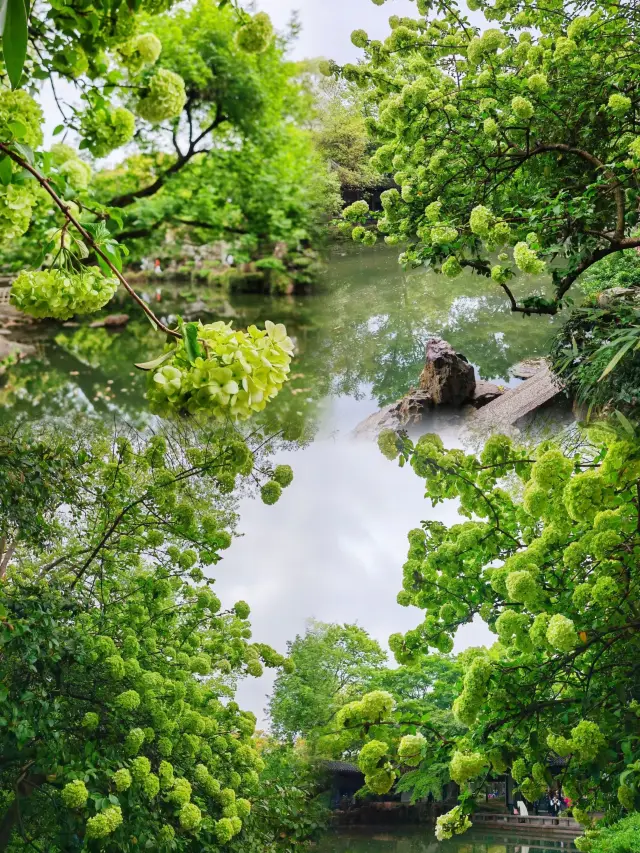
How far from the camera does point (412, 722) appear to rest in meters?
1.69

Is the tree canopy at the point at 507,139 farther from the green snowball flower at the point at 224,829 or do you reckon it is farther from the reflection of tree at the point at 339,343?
the green snowball flower at the point at 224,829

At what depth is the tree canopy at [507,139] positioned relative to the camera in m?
1.74

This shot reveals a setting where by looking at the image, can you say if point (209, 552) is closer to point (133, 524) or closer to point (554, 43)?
point (133, 524)

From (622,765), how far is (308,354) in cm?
132

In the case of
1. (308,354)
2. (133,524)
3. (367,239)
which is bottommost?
(308,354)

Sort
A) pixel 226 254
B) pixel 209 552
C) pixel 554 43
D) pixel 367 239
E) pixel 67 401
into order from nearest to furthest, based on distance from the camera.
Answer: pixel 226 254
pixel 67 401
pixel 367 239
pixel 554 43
pixel 209 552

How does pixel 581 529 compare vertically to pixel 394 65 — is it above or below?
below

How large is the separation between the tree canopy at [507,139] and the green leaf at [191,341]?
118 cm

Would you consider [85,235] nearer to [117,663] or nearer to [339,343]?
[339,343]

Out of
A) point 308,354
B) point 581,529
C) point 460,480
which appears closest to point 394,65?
point 308,354

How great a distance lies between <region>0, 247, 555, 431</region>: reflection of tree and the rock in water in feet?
0.07

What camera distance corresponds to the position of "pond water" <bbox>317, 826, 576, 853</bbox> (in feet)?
16.5

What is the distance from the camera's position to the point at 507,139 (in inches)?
78.4

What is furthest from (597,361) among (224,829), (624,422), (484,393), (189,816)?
(224,829)
